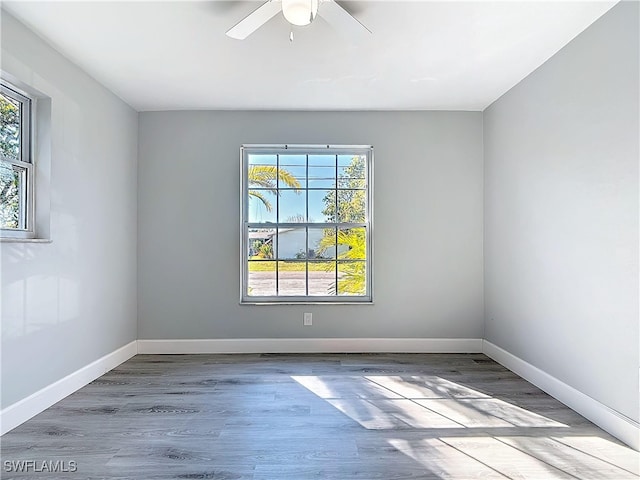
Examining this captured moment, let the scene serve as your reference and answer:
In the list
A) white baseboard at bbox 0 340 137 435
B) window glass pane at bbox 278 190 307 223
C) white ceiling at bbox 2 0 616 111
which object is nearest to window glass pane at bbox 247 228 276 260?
window glass pane at bbox 278 190 307 223

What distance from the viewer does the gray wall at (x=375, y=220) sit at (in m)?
4.10

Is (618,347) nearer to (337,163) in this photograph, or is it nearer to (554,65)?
(554,65)

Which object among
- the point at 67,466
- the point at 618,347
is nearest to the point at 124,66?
the point at 67,466

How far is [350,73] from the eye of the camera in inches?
126

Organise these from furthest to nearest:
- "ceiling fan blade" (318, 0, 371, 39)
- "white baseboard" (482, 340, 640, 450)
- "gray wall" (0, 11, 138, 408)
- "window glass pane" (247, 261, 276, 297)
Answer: "window glass pane" (247, 261, 276, 297) < "gray wall" (0, 11, 138, 408) < "white baseboard" (482, 340, 640, 450) < "ceiling fan blade" (318, 0, 371, 39)

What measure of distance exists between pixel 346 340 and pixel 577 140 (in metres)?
2.60

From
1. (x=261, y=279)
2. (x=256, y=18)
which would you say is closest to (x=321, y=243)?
(x=261, y=279)

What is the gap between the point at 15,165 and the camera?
8.52 feet

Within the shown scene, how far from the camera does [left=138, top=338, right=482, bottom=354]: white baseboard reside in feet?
13.4

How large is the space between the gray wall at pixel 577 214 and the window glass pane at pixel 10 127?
11.9ft

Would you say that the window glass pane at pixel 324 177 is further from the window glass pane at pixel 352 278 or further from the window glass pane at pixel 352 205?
the window glass pane at pixel 352 278

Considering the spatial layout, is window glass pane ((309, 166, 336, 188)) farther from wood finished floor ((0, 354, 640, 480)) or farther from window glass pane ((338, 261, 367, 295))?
wood finished floor ((0, 354, 640, 480))

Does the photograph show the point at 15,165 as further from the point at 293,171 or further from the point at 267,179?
the point at 293,171

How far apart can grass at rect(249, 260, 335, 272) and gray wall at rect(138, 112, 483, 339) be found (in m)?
0.21
